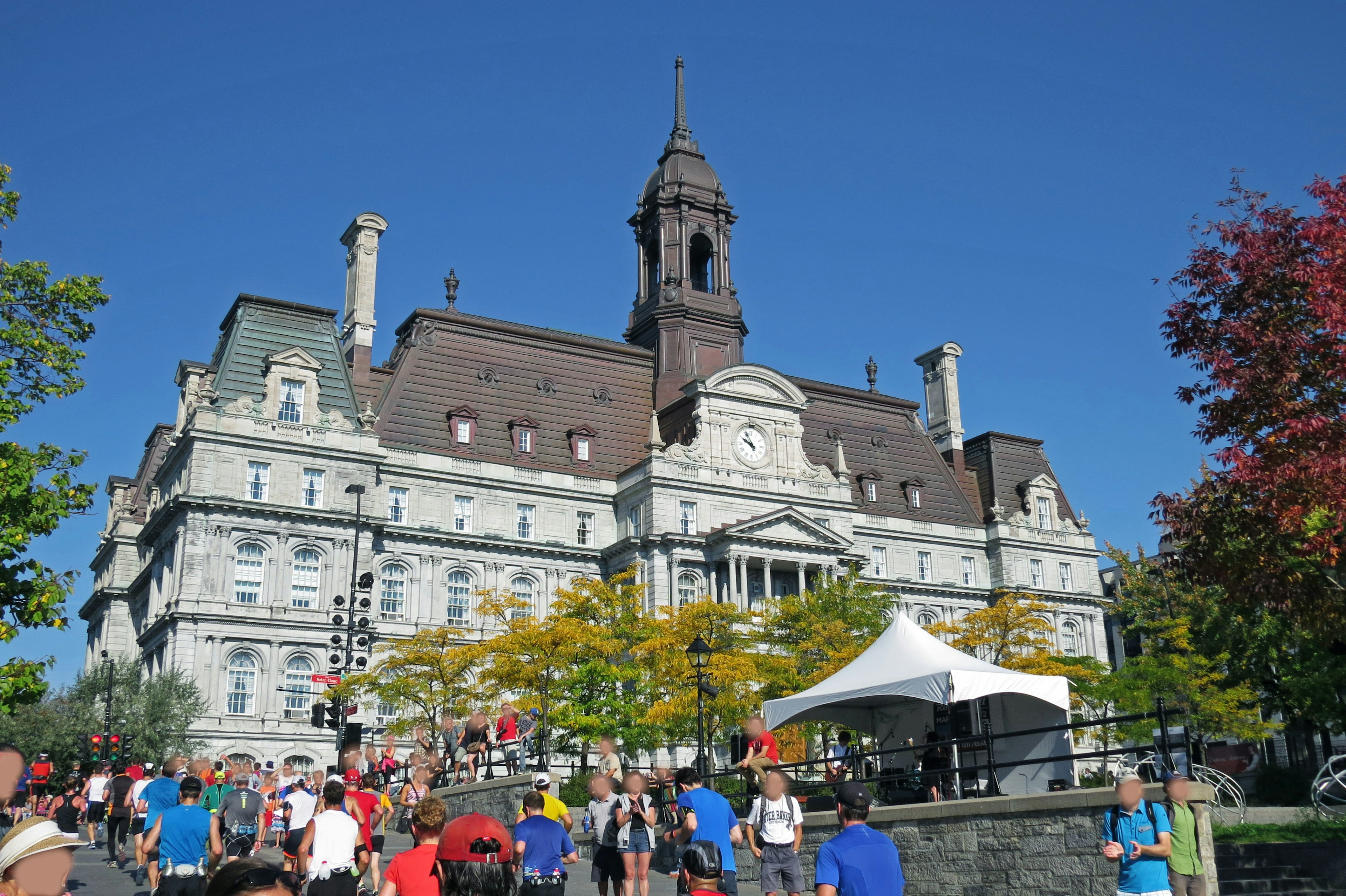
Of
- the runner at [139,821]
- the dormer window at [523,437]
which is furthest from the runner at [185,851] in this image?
the dormer window at [523,437]

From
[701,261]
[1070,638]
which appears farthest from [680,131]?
[1070,638]

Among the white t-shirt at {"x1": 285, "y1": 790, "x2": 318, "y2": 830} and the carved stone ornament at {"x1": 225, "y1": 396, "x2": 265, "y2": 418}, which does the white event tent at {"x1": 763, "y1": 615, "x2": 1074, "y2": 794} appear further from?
the carved stone ornament at {"x1": 225, "y1": 396, "x2": 265, "y2": 418}

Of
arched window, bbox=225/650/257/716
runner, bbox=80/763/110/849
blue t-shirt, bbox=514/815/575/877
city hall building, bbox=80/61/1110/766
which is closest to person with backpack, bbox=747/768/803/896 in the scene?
blue t-shirt, bbox=514/815/575/877

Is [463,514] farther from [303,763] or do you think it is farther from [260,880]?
[260,880]

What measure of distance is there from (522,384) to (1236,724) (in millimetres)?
37102

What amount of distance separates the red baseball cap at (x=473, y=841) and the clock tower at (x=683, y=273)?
58883mm

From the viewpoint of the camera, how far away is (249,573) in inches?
2063

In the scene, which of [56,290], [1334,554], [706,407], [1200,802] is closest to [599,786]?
[1200,802]

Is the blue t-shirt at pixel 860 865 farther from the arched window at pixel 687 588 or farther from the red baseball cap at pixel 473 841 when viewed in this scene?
the arched window at pixel 687 588

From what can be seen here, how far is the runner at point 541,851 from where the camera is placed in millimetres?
12078

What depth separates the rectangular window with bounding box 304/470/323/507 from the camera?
178ft

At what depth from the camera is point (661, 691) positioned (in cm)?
4788

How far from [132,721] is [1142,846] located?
140ft

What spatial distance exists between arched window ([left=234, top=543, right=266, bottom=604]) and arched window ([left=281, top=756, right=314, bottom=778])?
6.69m
